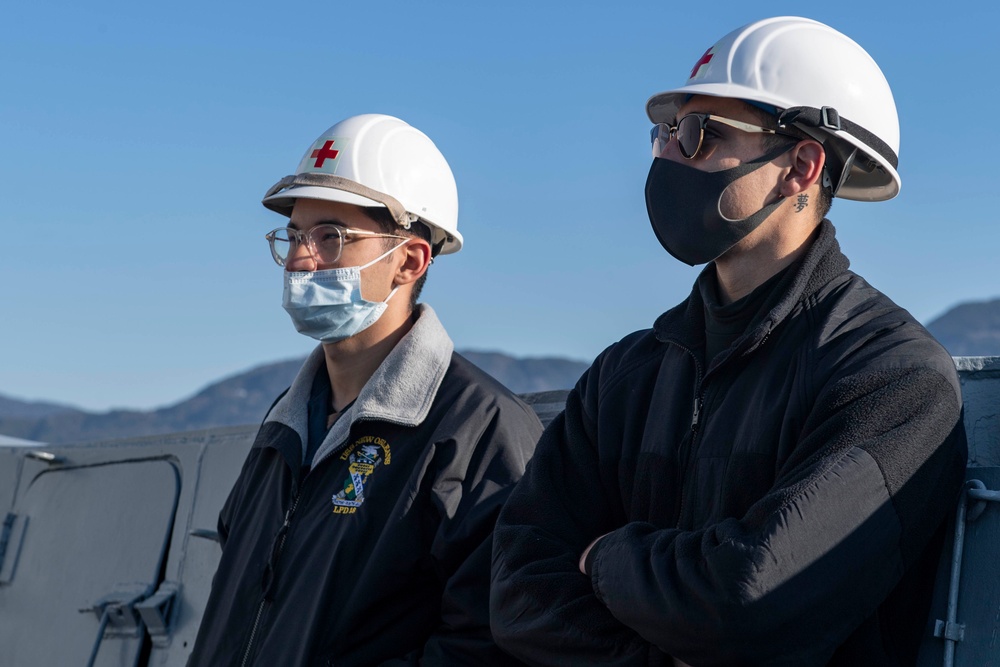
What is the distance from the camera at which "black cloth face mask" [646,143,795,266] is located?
9.80 ft

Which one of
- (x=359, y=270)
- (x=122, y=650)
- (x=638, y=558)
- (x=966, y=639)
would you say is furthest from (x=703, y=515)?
(x=122, y=650)

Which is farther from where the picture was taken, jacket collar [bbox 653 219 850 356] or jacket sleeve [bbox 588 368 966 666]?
jacket collar [bbox 653 219 850 356]

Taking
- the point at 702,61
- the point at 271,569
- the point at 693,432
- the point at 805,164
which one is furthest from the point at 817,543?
the point at 271,569

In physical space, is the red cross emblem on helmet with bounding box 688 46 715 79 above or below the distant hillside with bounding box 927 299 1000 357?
above

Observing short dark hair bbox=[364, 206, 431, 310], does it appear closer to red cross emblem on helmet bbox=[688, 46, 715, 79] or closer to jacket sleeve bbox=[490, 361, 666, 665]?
jacket sleeve bbox=[490, 361, 666, 665]

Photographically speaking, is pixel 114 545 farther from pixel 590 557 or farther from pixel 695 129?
pixel 695 129

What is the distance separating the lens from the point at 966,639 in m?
2.64

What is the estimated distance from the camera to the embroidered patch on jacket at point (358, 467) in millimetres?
3798

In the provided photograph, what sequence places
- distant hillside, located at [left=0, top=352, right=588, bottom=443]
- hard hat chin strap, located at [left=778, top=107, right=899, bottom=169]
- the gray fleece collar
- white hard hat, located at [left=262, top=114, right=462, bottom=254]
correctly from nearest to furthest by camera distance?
hard hat chin strap, located at [left=778, top=107, right=899, bottom=169]
the gray fleece collar
white hard hat, located at [left=262, top=114, right=462, bottom=254]
distant hillside, located at [left=0, top=352, right=588, bottom=443]

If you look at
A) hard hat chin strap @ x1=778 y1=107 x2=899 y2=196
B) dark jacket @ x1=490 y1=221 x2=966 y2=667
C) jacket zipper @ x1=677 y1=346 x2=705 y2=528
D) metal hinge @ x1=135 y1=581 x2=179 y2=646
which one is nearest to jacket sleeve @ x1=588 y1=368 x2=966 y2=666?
dark jacket @ x1=490 y1=221 x2=966 y2=667

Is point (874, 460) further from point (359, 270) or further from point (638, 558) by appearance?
point (359, 270)

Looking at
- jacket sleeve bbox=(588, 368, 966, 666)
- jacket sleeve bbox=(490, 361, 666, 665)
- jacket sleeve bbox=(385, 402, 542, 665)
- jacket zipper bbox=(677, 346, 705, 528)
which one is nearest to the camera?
jacket sleeve bbox=(588, 368, 966, 666)

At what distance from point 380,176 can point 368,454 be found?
3.55 ft

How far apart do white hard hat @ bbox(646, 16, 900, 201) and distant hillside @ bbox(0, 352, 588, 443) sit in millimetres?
49048
